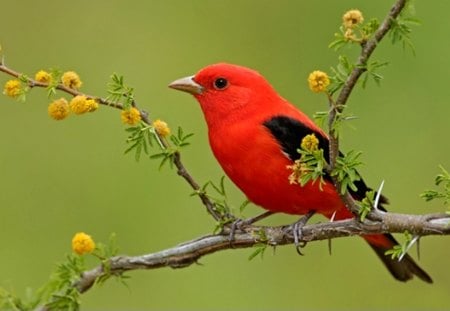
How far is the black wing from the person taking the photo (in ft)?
17.4

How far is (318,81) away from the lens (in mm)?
3652

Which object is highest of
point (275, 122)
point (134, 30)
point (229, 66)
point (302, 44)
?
point (134, 30)

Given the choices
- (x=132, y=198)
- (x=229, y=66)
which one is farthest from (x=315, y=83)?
(x=132, y=198)

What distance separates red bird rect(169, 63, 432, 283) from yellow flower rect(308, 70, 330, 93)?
1449 mm

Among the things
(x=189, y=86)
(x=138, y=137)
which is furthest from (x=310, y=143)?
(x=189, y=86)

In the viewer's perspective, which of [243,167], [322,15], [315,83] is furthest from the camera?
[322,15]

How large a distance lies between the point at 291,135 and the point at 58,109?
1.51 meters

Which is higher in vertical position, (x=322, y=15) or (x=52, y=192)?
(x=322, y=15)

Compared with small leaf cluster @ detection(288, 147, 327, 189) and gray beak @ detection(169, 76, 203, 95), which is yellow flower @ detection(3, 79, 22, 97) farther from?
→ gray beak @ detection(169, 76, 203, 95)

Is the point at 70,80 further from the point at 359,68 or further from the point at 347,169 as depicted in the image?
the point at 359,68

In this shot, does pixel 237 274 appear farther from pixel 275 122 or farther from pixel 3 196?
pixel 275 122

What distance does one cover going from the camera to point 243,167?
5309 mm

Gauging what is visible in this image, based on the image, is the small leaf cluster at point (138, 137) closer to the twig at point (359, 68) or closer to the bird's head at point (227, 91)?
the twig at point (359, 68)

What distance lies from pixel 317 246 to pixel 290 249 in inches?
9.7
